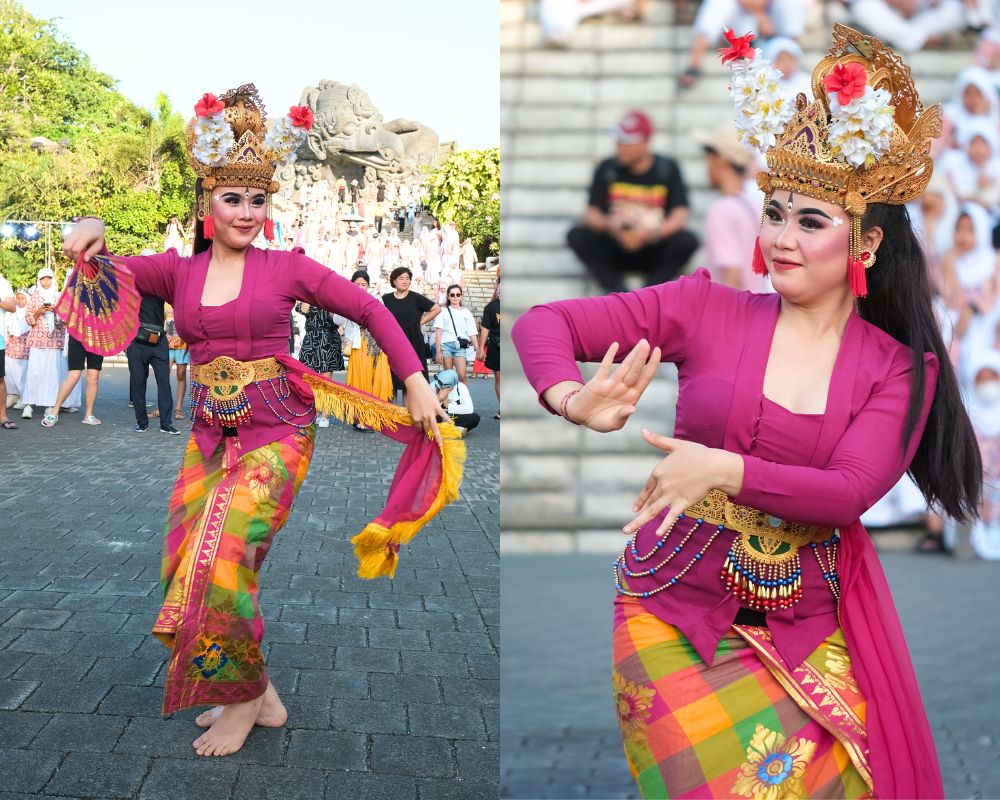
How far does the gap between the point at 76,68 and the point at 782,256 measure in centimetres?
5636

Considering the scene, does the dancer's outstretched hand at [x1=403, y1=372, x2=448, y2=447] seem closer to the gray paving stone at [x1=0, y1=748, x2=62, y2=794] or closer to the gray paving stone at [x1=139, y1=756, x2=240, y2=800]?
the gray paving stone at [x1=139, y1=756, x2=240, y2=800]

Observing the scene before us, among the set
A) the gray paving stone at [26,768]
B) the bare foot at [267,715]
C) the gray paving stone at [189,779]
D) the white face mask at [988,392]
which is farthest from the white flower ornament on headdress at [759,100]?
the white face mask at [988,392]

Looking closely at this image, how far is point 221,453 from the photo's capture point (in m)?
4.08

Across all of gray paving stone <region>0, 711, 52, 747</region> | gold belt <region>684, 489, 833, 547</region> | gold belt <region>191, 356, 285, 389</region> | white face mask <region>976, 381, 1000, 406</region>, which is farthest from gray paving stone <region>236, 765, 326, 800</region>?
white face mask <region>976, 381, 1000, 406</region>

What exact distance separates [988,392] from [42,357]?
34.8ft

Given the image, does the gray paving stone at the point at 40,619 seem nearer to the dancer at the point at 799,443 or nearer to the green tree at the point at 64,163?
the dancer at the point at 799,443

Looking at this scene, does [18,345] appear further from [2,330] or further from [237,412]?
[237,412]

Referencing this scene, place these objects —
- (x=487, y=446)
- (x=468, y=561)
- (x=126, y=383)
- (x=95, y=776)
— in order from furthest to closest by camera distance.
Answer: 1. (x=126, y=383)
2. (x=487, y=446)
3. (x=468, y=561)
4. (x=95, y=776)

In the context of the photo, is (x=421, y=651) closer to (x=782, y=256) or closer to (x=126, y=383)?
(x=782, y=256)

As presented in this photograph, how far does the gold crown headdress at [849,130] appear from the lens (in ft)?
7.79

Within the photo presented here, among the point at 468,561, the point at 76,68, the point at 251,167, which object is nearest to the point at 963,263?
the point at 468,561

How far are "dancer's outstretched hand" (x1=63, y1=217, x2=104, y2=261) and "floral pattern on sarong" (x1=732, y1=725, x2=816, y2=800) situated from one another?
287 cm

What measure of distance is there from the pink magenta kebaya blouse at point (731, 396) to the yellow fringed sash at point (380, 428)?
5.42 feet

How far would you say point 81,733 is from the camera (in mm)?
3889
